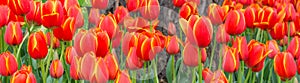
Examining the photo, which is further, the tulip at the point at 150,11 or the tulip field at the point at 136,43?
the tulip at the point at 150,11

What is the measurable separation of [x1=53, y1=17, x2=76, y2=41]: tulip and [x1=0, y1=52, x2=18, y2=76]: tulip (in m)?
0.22

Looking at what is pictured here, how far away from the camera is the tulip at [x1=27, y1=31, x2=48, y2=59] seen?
85.4 inches

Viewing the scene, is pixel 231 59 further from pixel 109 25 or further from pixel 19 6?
pixel 19 6

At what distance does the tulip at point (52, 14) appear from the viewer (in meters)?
2.22

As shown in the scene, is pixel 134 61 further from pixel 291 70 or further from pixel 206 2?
pixel 206 2

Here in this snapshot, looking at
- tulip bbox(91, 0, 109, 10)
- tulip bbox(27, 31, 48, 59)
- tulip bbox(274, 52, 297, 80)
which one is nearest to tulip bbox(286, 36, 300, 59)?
tulip bbox(274, 52, 297, 80)

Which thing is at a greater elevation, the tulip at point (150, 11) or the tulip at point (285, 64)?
the tulip at point (150, 11)

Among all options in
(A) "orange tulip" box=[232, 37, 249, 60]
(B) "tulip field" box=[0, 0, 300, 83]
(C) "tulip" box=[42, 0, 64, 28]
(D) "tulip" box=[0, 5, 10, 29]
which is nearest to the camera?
(B) "tulip field" box=[0, 0, 300, 83]

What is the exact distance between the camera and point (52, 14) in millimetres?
2217

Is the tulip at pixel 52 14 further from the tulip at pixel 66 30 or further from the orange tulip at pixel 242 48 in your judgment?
the orange tulip at pixel 242 48

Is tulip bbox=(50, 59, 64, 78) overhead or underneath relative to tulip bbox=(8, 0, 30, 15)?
underneath

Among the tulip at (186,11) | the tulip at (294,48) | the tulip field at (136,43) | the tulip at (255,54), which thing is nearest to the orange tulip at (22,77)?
the tulip field at (136,43)

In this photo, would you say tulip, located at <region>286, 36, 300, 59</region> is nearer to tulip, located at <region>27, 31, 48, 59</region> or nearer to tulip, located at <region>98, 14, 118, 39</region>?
tulip, located at <region>98, 14, 118, 39</region>

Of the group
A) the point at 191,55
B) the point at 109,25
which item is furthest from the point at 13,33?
the point at 191,55
